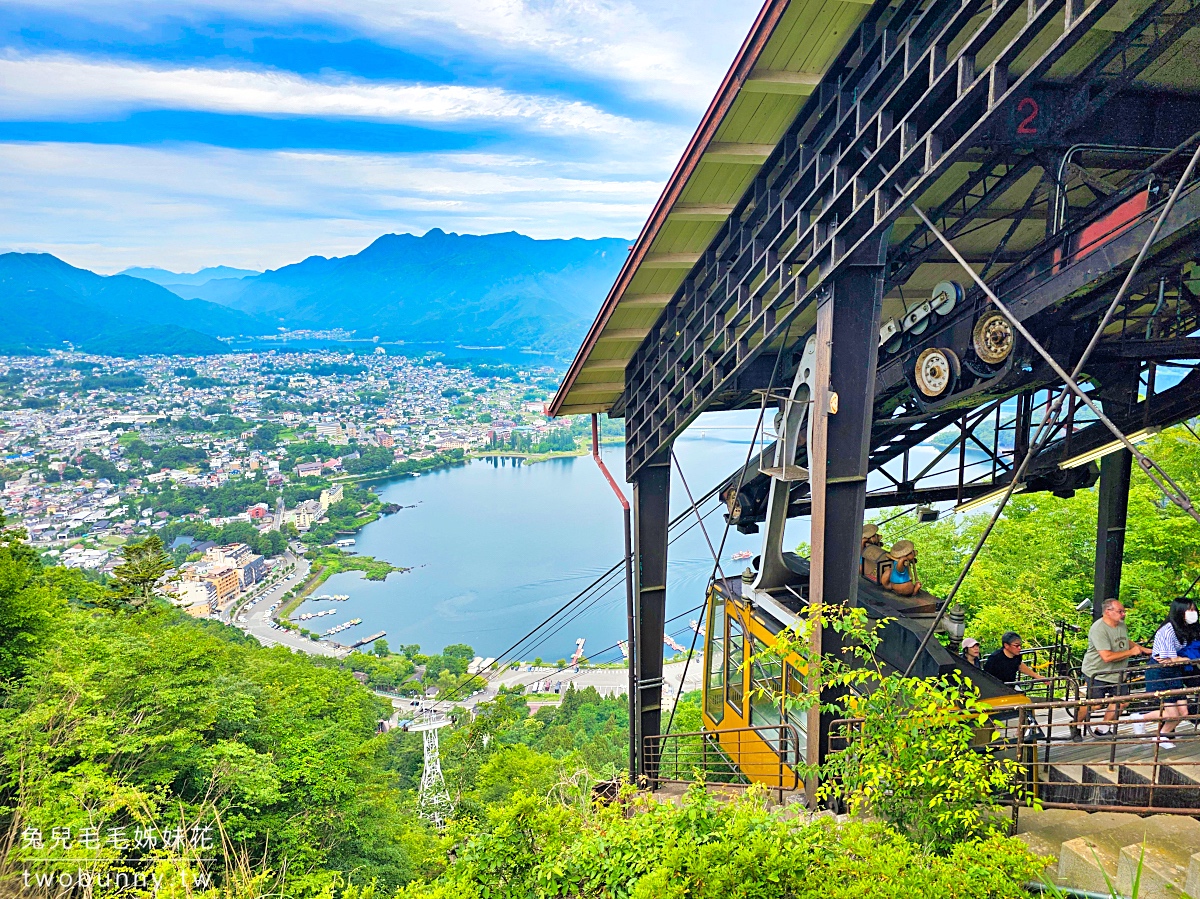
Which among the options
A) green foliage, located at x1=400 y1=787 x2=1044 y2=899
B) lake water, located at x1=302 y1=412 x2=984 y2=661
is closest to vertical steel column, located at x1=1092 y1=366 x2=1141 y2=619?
green foliage, located at x1=400 y1=787 x2=1044 y2=899

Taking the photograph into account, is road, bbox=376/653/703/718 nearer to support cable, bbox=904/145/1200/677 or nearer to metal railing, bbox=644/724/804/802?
metal railing, bbox=644/724/804/802

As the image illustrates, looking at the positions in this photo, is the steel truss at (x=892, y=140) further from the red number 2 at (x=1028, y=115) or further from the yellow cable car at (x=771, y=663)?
the yellow cable car at (x=771, y=663)

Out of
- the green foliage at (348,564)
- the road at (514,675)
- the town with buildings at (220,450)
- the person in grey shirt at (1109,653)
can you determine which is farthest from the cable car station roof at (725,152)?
the green foliage at (348,564)

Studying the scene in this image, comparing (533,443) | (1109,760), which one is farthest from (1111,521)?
(533,443)

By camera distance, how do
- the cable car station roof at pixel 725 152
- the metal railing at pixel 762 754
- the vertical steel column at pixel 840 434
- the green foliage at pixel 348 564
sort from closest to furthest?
1. the cable car station roof at pixel 725 152
2. the vertical steel column at pixel 840 434
3. the metal railing at pixel 762 754
4. the green foliage at pixel 348 564

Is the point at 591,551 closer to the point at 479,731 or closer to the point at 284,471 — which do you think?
the point at 479,731

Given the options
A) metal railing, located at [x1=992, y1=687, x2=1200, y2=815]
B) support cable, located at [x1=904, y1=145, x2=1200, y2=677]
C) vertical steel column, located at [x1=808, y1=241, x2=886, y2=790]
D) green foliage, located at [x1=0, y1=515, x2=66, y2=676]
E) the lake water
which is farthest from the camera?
the lake water

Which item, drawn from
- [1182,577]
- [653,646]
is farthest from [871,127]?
[1182,577]
